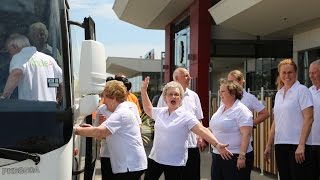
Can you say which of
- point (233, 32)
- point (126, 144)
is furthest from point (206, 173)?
point (233, 32)

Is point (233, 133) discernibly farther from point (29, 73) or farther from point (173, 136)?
point (29, 73)

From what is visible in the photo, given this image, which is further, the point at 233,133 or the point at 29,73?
the point at 233,133

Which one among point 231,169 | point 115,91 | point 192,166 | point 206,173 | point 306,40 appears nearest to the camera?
point 115,91

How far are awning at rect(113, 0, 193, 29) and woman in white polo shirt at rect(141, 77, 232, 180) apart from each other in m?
13.8

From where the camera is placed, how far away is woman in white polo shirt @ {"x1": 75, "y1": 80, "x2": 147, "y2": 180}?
5234mm

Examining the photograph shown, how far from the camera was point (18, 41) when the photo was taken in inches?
146

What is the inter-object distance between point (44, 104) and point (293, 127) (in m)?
3.32

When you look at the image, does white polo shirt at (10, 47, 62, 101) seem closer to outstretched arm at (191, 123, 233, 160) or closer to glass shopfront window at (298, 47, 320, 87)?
outstretched arm at (191, 123, 233, 160)

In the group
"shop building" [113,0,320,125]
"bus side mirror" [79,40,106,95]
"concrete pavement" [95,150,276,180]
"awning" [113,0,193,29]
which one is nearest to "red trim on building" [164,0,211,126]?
"shop building" [113,0,320,125]

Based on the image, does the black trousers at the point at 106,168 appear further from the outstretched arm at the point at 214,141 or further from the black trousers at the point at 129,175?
the outstretched arm at the point at 214,141

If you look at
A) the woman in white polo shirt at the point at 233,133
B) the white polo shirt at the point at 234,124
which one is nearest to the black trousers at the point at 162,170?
the woman in white polo shirt at the point at 233,133

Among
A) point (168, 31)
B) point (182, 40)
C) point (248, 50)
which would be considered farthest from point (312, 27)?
point (168, 31)

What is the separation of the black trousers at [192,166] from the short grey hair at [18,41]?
340 centimetres

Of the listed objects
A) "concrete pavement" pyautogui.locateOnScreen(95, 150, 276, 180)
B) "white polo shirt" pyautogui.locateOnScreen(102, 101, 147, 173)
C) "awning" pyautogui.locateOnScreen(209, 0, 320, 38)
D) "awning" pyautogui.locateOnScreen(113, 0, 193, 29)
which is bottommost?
"concrete pavement" pyautogui.locateOnScreen(95, 150, 276, 180)
